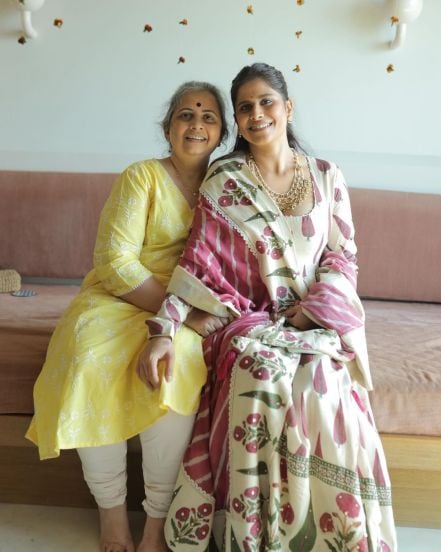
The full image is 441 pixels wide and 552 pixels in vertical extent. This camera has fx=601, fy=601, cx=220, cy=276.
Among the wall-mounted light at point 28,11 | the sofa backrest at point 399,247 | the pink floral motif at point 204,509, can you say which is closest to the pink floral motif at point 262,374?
the pink floral motif at point 204,509

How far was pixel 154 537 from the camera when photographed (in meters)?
1.42

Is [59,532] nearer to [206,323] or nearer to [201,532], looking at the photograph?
[201,532]

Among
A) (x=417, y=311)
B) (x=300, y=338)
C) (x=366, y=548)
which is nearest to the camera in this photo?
(x=366, y=548)

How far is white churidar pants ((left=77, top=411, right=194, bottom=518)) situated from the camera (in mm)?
1381

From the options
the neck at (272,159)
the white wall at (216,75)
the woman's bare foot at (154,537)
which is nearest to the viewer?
the woman's bare foot at (154,537)

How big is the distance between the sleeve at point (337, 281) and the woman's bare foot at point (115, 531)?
2.22 ft

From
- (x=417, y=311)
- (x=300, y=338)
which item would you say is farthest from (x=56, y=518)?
(x=417, y=311)

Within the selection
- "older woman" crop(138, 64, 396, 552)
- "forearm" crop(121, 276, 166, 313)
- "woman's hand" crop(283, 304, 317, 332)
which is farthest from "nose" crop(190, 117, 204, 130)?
"woman's hand" crop(283, 304, 317, 332)

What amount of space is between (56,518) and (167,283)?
0.70 meters

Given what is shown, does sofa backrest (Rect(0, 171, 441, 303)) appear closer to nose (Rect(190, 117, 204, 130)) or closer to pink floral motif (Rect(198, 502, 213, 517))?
nose (Rect(190, 117, 204, 130))

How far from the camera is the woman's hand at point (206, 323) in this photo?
1.48 metres

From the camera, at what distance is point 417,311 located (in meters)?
2.15

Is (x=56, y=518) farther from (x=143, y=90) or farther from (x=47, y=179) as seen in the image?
(x=143, y=90)

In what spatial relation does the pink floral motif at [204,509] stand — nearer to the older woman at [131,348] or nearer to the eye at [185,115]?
the older woman at [131,348]
